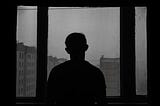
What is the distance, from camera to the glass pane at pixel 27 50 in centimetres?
328

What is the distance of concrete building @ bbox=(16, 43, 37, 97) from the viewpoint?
327cm

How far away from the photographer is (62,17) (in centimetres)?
337

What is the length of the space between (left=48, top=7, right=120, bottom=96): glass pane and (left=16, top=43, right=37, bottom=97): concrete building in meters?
0.21

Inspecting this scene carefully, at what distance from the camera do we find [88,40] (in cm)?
331

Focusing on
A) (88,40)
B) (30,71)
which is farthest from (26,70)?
(88,40)

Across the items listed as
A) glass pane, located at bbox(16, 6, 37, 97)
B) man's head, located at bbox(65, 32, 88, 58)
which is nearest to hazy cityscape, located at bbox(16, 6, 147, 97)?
glass pane, located at bbox(16, 6, 37, 97)

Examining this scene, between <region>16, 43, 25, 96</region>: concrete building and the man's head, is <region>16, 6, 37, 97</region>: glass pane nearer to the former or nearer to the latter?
<region>16, 43, 25, 96</region>: concrete building

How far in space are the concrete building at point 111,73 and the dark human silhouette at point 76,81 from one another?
124cm

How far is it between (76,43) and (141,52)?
145 centimetres

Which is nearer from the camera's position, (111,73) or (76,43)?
(76,43)

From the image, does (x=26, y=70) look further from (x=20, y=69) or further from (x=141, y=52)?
(x=141, y=52)
